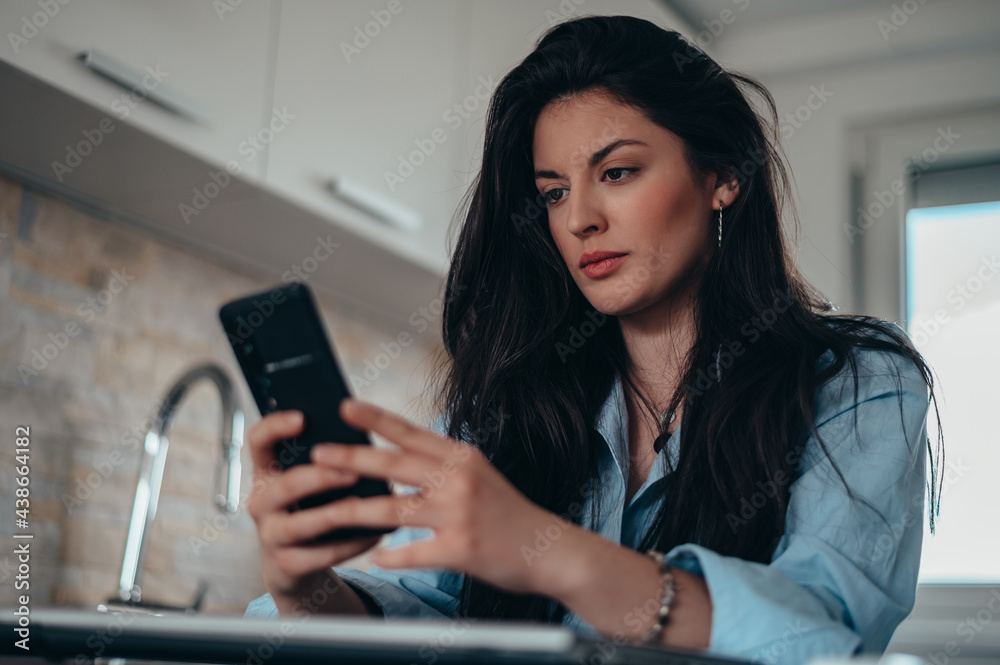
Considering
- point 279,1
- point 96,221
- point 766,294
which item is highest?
point 279,1

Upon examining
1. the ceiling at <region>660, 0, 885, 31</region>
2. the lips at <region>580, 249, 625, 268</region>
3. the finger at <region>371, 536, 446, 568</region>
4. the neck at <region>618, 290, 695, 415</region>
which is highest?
the ceiling at <region>660, 0, 885, 31</region>

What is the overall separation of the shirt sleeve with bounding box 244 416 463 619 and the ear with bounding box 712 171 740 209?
0.56 meters

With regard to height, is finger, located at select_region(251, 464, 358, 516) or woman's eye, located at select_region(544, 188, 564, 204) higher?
woman's eye, located at select_region(544, 188, 564, 204)

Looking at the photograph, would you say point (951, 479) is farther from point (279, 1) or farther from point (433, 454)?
point (433, 454)

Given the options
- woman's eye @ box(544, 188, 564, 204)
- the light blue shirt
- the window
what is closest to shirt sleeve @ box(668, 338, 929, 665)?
the light blue shirt

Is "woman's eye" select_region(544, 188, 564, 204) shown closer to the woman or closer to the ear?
the woman

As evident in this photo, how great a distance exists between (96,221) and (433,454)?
1.21 meters

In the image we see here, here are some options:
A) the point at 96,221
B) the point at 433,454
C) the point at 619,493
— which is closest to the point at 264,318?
the point at 433,454

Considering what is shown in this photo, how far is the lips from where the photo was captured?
1.18 meters

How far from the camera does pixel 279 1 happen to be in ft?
5.17

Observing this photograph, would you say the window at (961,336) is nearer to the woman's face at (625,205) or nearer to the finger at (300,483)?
the woman's face at (625,205)

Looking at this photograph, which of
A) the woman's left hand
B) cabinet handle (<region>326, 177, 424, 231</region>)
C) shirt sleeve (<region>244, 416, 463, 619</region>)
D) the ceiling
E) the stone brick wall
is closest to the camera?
the woman's left hand

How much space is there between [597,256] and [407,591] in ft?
1.48

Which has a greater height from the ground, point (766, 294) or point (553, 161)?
point (553, 161)
